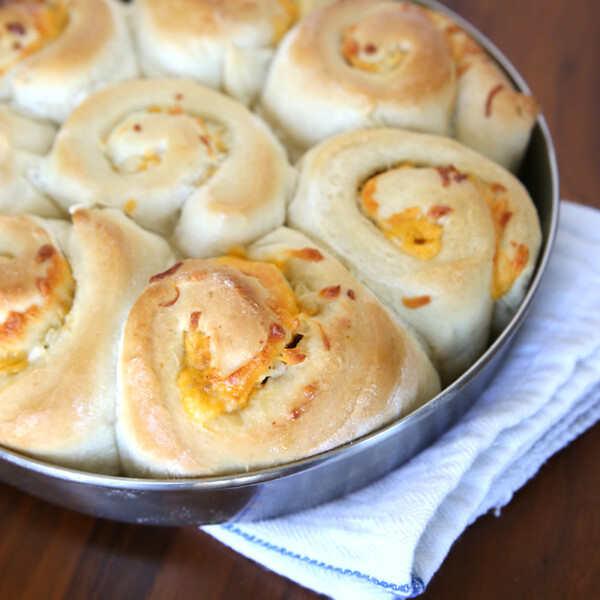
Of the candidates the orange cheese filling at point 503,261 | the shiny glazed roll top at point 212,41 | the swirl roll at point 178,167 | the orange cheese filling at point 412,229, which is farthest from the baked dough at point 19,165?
the orange cheese filling at point 503,261

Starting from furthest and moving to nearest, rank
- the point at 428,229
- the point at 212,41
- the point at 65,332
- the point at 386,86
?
the point at 212,41
the point at 386,86
the point at 428,229
the point at 65,332

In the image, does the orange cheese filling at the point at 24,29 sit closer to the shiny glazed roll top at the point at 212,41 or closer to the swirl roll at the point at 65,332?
the shiny glazed roll top at the point at 212,41

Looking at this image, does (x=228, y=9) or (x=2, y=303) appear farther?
(x=228, y=9)

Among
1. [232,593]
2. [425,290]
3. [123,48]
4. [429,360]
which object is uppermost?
[123,48]

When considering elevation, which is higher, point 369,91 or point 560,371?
point 369,91

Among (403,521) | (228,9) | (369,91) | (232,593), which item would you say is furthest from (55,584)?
(228,9)

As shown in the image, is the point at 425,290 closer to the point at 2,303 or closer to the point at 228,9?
the point at 2,303

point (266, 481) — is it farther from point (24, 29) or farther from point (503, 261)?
point (24, 29)

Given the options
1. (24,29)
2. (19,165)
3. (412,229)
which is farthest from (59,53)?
(412,229)
